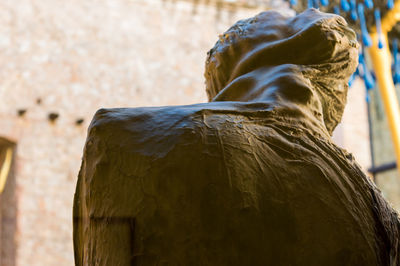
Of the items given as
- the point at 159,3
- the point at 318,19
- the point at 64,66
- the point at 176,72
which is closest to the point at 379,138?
the point at 176,72

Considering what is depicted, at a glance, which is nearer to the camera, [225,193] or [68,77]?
[225,193]

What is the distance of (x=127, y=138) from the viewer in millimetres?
999

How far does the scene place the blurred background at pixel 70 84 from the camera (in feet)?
24.0

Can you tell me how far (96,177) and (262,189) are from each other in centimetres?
27

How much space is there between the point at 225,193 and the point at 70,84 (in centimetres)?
720

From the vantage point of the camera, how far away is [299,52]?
4.28ft

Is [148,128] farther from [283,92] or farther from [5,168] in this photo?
[5,168]

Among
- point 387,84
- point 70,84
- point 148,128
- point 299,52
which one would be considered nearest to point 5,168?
point 70,84

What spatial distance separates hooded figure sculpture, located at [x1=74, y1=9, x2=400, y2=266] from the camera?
946 mm

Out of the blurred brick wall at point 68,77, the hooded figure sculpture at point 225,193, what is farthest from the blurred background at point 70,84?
the hooded figure sculpture at point 225,193

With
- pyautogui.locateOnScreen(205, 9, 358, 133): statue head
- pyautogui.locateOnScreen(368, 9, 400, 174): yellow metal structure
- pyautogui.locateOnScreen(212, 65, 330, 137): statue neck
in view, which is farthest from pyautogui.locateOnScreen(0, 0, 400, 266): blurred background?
pyautogui.locateOnScreen(212, 65, 330, 137): statue neck

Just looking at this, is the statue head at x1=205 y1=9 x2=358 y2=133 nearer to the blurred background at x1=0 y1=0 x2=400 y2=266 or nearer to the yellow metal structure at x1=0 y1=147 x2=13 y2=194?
the blurred background at x1=0 y1=0 x2=400 y2=266

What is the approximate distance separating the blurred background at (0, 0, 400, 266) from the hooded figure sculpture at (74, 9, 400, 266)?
6.37 metres

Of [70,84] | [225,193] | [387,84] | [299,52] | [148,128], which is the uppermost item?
[70,84]
